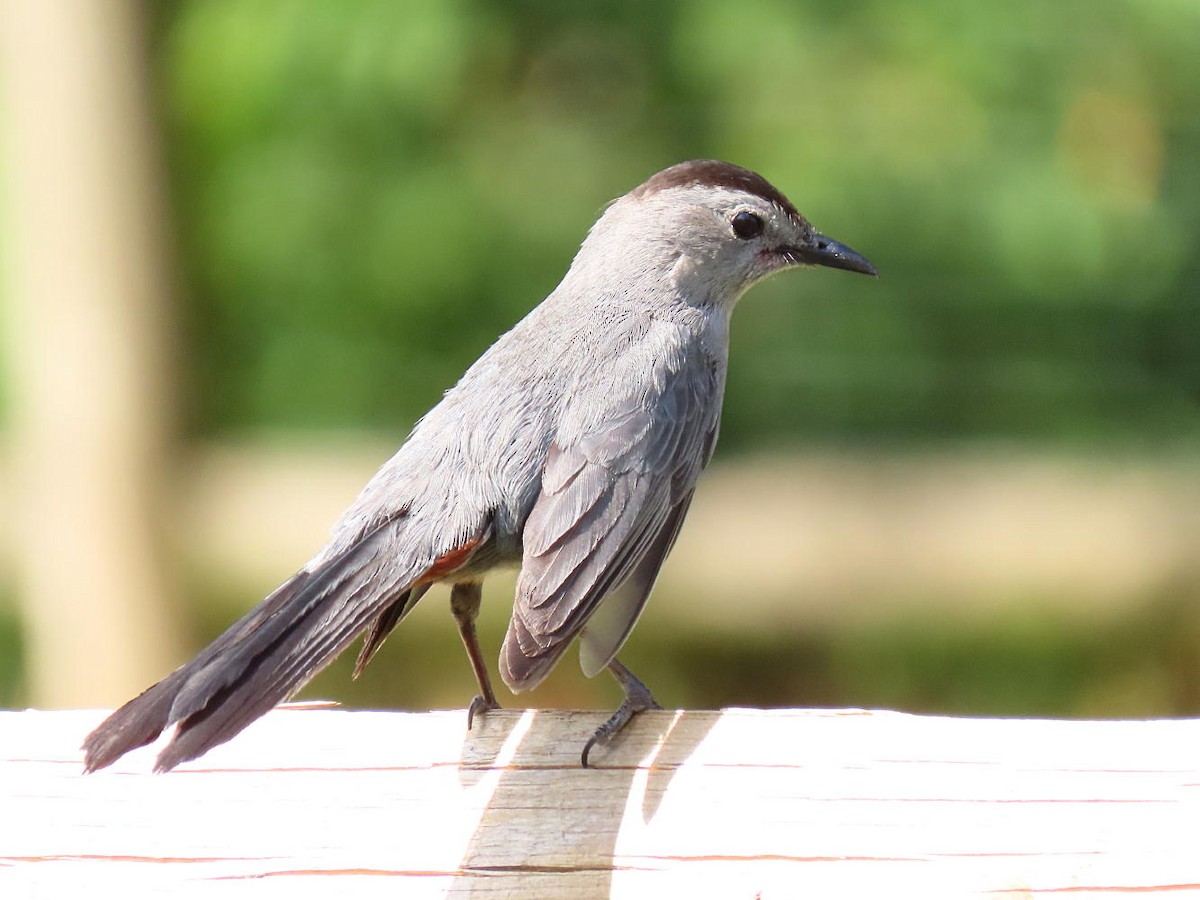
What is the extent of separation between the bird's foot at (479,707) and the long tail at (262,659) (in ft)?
Answer: 0.83

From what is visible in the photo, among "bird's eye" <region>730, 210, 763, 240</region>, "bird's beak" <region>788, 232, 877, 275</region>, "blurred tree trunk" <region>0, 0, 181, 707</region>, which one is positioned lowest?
"blurred tree trunk" <region>0, 0, 181, 707</region>

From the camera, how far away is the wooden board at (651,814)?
229 cm

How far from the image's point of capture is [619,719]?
2607mm

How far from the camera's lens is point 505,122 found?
7.10 meters

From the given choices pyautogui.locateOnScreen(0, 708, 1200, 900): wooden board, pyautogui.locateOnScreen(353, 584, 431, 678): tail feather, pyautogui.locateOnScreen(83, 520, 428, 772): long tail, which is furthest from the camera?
pyautogui.locateOnScreen(353, 584, 431, 678): tail feather

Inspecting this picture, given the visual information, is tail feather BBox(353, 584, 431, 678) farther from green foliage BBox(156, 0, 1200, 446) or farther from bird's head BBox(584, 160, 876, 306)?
green foliage BBox(156, 0, 1200, 446)

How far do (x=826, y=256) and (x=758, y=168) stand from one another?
114 inches

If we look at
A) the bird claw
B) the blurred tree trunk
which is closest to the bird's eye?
the bird claw

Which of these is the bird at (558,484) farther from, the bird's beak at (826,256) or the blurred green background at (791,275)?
the blurred green background at (791,275)

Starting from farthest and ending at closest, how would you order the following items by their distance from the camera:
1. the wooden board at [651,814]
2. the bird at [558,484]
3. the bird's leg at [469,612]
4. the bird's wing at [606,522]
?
the bird's leg at [469,612] < the bird's wing at [606,522] < the bird at [558,484] < the wooden board at [651,814]

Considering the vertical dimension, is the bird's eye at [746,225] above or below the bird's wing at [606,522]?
above

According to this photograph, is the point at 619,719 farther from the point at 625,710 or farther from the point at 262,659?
the point at 262,659

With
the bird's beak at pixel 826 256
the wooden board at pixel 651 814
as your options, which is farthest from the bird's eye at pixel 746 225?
the wooden board at pixel 651 814

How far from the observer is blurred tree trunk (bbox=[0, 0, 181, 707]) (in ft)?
20.4
